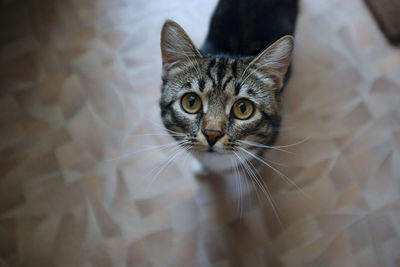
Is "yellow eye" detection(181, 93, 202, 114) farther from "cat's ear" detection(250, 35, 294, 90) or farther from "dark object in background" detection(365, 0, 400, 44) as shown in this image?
"dark object in background" detection(365, 0, 400, 44)

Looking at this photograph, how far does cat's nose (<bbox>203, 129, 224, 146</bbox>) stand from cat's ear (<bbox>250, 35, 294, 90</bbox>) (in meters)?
0.25

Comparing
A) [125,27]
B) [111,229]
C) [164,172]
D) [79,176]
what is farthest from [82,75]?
[111,229]

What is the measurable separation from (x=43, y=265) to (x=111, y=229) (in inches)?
12.0

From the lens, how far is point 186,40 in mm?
984

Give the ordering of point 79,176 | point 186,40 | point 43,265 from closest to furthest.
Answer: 1. point 186,40
2. point 43,265
3. point 79,176

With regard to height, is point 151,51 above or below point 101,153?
above

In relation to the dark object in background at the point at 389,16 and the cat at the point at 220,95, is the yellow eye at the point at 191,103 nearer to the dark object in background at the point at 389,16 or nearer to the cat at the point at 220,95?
the cat at the point at 220,95

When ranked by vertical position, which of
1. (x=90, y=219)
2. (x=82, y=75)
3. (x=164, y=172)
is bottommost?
(x=90, y=219)

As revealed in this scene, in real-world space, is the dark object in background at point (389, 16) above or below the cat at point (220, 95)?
above

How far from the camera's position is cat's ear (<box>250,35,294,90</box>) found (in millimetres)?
929

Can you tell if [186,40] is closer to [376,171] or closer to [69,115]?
[69,115]

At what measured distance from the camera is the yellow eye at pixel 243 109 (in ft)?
3.28

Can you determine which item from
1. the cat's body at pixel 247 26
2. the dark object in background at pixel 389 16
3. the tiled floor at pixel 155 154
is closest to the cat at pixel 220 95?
the cat's body at pixel 247 26

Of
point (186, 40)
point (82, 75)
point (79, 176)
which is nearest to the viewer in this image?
point (186, 40)
